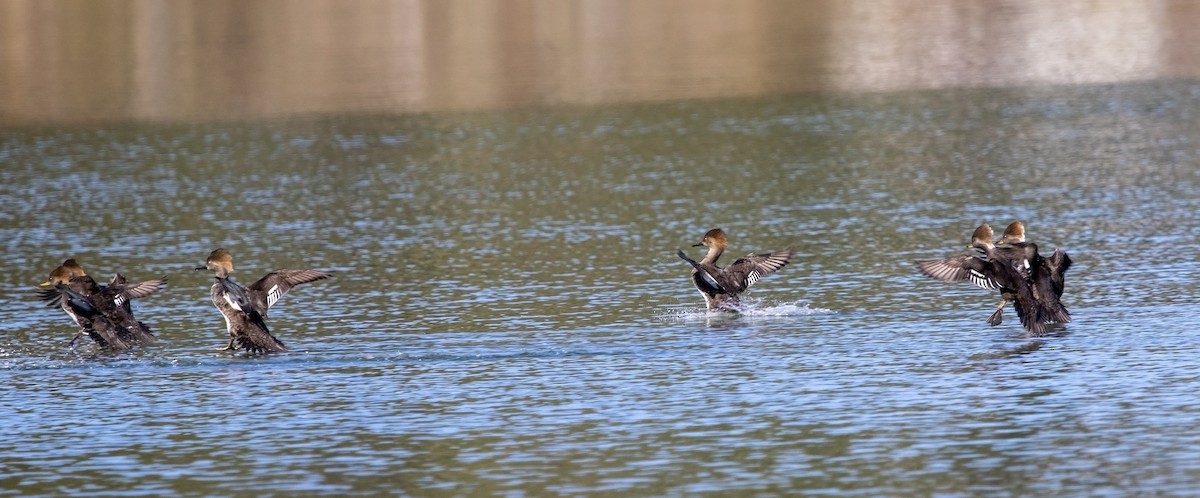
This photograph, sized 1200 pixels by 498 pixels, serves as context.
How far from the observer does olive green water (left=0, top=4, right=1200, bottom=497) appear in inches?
595

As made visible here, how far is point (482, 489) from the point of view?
14391 mm

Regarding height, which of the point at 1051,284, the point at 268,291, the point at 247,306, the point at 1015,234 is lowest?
the point at 1051,284

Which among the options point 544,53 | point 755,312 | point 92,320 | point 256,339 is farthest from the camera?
point 544,53

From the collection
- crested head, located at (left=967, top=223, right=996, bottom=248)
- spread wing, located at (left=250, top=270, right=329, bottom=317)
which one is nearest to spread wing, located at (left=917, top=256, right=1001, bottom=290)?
crested head, located at (left=967, top=223, right=996, bottom=248)

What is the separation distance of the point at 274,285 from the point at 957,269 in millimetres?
6836

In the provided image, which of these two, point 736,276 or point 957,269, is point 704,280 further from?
point 957,269

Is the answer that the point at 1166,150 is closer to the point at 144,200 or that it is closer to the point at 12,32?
the point at 144,200

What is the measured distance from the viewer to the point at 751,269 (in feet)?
74.7

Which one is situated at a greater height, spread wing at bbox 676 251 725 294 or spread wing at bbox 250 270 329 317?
spread wing at bbox 250 270 329 317

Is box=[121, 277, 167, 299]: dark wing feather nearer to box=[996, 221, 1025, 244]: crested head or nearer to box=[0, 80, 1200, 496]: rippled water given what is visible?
box=[0, 80, 1200, 496]: rippled water

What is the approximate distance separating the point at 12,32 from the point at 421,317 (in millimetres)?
72443

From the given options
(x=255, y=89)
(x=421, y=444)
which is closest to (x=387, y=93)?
(x=255, y=89)

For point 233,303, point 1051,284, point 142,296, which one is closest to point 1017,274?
point 1051,284

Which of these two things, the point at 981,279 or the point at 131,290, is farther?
the point at 131,290
